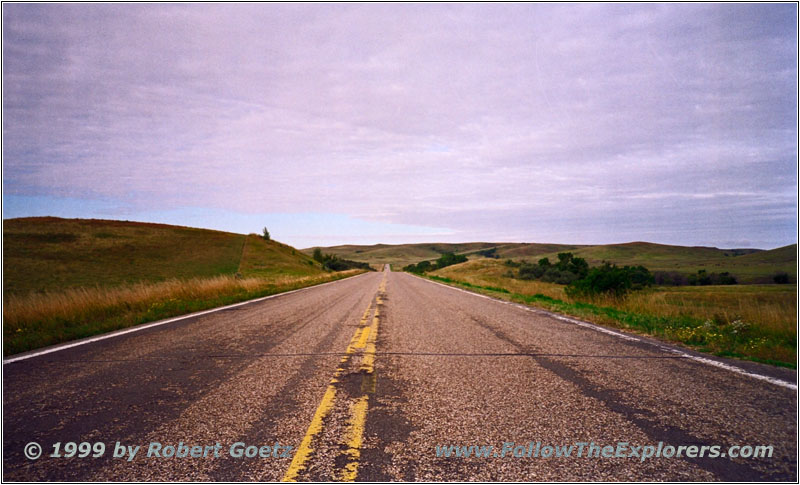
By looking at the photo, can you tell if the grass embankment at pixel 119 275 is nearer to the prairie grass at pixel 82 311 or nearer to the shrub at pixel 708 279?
the prairie grass at pixel 82 311

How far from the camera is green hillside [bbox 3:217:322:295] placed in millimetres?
39562

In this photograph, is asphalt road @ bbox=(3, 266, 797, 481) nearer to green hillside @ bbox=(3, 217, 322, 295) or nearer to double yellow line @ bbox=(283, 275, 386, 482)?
double yellow line @ bbox=(283, 275, 386, 482)

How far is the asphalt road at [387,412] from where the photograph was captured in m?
2.76

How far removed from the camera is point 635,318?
1042 centimetres

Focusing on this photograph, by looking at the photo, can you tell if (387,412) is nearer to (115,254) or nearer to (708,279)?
(115,254)

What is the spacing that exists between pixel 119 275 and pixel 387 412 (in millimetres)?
48086

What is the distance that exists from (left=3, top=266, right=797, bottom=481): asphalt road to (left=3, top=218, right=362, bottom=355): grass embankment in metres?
3.92

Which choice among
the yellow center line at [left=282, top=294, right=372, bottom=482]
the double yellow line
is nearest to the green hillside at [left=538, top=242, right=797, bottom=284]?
the double yellow line

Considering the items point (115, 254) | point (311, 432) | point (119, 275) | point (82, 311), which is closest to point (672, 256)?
point (119, 275)

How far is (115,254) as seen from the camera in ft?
A: 170

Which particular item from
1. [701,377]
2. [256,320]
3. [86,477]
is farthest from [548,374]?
[256,320]

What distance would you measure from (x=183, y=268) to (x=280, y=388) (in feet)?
167

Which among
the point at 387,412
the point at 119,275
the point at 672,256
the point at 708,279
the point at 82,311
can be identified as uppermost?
the point at 672,256

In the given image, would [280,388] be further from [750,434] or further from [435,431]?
[750,434]
